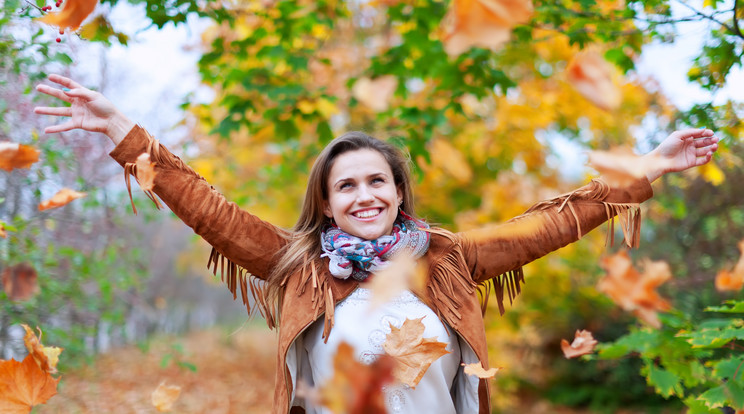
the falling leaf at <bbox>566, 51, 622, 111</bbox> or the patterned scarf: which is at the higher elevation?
the falling leaf at <bbox>566, 51, 622, 111</bbox>

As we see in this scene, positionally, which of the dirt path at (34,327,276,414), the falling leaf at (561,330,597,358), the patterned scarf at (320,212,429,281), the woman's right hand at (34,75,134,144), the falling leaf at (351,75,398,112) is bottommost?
the dirt path at (34,327,276,414)

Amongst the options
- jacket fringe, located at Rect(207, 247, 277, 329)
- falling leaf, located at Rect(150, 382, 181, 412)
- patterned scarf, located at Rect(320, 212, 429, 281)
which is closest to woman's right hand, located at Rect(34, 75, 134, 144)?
jacket fringe, located at Rect(207, 247, 277, 329)

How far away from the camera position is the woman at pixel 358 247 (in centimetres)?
189

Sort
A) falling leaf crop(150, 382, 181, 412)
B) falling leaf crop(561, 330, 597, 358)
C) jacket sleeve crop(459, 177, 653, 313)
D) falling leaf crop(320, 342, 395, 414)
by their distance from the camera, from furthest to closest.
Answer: falling leaf crop(561, 330, 597, 358) → falling leaf crop(150, 382, 181, 412) → jacket sleeve crop(459, 177, 653, 313) → falling leaf crop(320, 342, 395, 414)

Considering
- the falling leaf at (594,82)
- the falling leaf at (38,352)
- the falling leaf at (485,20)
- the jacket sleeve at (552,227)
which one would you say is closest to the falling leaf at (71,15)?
the falling leaf at (38,352)

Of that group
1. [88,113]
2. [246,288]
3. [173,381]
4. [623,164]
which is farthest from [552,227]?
[173,381]

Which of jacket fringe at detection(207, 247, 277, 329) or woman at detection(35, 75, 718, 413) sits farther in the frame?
jacket fringe at detection(207, 247, 277, 329)

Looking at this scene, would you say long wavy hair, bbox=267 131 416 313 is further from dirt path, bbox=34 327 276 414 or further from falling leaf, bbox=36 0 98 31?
dirt path, bbox=34 327 276 414

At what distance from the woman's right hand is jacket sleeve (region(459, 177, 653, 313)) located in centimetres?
129

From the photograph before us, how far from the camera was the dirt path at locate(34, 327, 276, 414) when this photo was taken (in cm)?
516

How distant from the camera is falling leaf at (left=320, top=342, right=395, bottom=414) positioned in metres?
1.05

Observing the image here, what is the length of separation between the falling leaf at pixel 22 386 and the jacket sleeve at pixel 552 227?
1577mm

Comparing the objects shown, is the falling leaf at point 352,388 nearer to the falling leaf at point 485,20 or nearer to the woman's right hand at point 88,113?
the falling leaf at point 485,20

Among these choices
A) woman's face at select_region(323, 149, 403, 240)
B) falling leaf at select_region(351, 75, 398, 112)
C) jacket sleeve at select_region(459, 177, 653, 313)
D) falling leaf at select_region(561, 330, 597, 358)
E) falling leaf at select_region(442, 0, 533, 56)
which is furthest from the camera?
falling leaf at select_region(351, 75, 398, 112)
